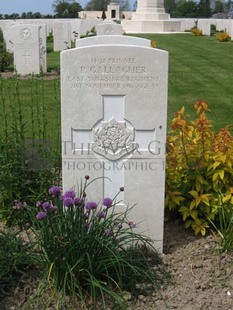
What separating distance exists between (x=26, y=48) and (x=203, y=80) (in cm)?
413

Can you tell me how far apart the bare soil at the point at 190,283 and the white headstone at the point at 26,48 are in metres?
9.20

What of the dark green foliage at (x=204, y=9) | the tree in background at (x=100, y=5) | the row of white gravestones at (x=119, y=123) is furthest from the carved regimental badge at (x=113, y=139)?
the tree in background at (x=100, y=5)

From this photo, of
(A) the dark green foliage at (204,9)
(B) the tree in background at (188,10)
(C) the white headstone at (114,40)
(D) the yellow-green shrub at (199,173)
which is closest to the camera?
(C) the white headstone at (114,40)

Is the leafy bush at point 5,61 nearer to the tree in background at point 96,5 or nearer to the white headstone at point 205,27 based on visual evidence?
the white headstone at point 205,27

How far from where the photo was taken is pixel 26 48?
40.9 ft

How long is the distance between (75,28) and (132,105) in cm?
2226

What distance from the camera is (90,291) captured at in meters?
3.15

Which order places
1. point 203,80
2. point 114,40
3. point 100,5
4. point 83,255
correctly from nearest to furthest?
point 83,255 → point 114,40 → point 203,80 → point 100,5

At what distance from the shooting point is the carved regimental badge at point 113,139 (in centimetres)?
354

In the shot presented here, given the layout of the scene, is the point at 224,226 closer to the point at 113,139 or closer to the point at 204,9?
the point at 113,139

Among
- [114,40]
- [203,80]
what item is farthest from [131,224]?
[203,80]

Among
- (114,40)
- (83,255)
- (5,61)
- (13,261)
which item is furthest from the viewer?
(5,61)

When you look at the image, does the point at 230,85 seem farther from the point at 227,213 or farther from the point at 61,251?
the point at 61,251

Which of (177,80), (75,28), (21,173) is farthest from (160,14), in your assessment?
(21,173)
